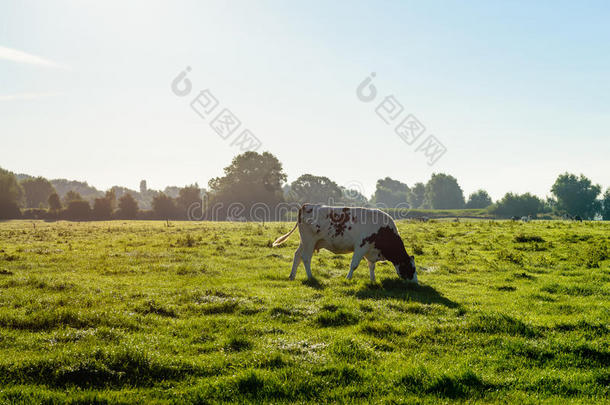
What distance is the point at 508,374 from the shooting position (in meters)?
6.62

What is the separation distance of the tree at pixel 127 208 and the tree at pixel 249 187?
1955cm

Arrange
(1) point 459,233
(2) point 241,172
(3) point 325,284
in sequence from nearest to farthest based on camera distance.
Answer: (3) point 325,284 → (1) point 459,233 → (2) point 241,172

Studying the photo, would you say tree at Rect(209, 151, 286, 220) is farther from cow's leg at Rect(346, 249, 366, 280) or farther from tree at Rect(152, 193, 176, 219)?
cow's leg at Rect(346, 249, 366, 280)

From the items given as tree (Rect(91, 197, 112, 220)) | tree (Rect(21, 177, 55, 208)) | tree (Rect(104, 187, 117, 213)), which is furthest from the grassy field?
tree (Rect(21, 177, 55, 208))

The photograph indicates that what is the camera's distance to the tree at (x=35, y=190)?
115 meters

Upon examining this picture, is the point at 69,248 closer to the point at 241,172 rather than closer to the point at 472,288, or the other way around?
the point at 472,288

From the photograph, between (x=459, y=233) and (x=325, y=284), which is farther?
(x=459, y=233)

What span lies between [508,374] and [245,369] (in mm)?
4541

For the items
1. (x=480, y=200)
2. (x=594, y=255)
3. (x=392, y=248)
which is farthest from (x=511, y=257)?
(x=480, y=200)

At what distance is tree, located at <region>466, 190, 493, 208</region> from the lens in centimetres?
16750

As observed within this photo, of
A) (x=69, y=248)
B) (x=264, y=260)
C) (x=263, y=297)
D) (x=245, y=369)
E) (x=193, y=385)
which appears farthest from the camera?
(x=69, y=248)

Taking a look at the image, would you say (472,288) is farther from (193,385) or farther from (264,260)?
(193,385)

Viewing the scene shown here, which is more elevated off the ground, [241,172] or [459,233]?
[241,172]

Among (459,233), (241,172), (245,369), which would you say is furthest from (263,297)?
(241,172)
